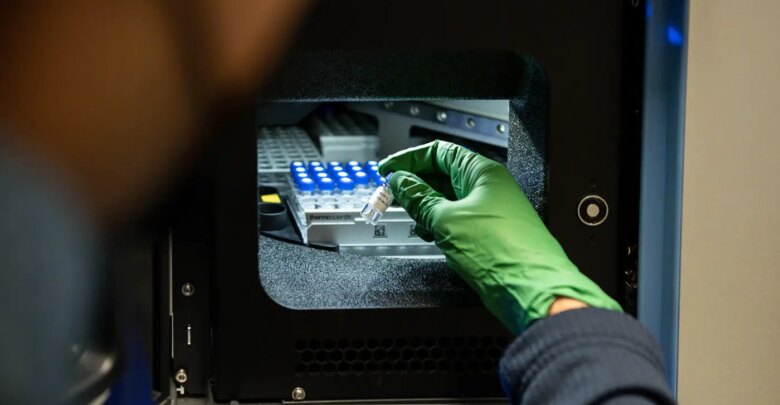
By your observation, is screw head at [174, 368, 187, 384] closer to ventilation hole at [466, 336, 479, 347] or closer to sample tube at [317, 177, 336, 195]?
ventilation hole at [466, 336, 479, 347]

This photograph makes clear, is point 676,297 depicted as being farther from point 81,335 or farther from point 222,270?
point 81,335

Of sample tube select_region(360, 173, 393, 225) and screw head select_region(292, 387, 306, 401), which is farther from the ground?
sample tube select_region(360, 173, 393, 225)

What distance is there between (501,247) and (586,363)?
200mm

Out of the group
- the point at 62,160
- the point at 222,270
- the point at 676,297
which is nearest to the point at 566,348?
the point at 676,297

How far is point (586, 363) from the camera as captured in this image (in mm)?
841

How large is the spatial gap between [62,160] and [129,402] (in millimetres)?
267

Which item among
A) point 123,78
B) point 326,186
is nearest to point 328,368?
point 123,78

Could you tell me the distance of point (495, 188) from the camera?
107cm

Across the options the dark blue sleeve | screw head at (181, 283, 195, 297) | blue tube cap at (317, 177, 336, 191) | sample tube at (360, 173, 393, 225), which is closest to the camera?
the dark blue sleeve

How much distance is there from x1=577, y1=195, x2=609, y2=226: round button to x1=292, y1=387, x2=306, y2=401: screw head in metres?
0.38

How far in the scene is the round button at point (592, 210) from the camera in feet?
3.51

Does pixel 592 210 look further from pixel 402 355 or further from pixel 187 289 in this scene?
pixel 187 289

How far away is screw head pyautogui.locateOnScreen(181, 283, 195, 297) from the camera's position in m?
1.06

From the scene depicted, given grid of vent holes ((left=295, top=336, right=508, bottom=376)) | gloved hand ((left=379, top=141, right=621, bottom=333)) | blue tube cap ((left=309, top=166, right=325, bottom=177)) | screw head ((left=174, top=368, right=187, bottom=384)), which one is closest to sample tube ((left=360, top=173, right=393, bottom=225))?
gloved hand ((left=379, top=141, right=621, bottom=333))
